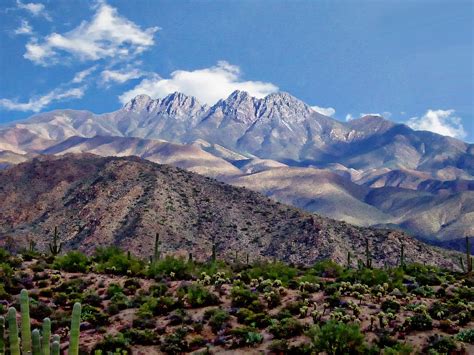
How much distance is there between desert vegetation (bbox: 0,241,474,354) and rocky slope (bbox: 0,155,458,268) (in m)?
40.7

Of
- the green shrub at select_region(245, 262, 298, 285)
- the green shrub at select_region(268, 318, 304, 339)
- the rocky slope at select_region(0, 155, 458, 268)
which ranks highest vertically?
the rocky slope at select_region(0, 155, 458, 268)

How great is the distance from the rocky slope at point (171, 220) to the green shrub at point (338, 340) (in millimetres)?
51440

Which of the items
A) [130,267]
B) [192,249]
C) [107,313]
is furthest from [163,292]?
[192,249]

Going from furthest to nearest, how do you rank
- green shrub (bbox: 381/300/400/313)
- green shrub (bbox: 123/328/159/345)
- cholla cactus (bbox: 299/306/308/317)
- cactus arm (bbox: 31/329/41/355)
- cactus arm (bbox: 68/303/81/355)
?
green shrub (bbox: 381/300/400/313) < cholla cactus (bbox: 299/306/308/317) < green shrub (bbox: 123/328/159/345) < cactus arm (bbox: 68/303/81/355) < cactus arm (bbox: 31/329/41/355)

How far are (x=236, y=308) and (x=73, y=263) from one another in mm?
11167

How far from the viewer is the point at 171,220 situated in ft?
252

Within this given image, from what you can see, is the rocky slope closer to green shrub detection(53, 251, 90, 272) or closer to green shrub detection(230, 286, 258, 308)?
green shrub detection(53, 251, 90, 272)

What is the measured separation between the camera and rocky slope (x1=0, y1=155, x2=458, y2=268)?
71562mm

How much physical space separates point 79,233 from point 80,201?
10769 millimetres

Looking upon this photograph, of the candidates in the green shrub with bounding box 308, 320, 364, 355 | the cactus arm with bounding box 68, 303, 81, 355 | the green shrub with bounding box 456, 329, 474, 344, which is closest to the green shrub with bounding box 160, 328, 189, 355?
the green shrub with bounding box 308, 320, 364, 355

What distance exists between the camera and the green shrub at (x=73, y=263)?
1123 inches

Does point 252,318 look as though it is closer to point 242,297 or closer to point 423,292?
point 242,297

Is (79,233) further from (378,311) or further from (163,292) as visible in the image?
(378,311)

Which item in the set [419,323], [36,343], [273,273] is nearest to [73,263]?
[273,273]
